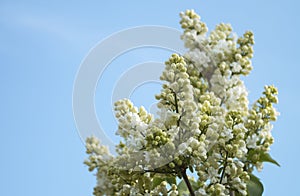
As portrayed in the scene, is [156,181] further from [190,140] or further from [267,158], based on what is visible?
[267,158]

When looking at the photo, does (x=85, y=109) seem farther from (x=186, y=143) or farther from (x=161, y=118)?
(x=186, y=143)

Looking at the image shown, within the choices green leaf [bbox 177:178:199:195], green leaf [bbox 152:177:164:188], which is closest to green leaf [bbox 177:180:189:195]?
green leaf [bbox 177:178:199:195]

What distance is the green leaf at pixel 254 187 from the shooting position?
1.98 metres

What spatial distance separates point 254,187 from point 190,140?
0.53m

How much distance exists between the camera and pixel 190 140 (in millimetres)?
1662

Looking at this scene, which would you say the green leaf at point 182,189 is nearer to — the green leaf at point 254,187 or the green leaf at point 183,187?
the green leaf at point 183,187

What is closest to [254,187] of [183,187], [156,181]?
[183,187]

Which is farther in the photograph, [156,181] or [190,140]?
[156,181]

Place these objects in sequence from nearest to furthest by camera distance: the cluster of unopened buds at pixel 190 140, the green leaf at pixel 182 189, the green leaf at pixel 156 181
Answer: the cluster of unopened buds at pixel 190 140 → the green leaf at pixel 156 181 → the green leaf at pixel 182 189

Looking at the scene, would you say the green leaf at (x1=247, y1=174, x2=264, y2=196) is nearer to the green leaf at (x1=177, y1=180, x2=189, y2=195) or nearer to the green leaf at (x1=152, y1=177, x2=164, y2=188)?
Answer: the green leaf at (x1=177, y1=180, x2=189, y2=195)

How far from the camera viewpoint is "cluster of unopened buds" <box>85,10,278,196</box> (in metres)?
1.69

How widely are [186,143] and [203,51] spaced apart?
0.67m

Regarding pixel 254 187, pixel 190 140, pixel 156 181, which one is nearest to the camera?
pixel 190 140

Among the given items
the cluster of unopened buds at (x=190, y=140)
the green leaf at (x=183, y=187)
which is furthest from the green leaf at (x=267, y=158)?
the green leaf at (x=183, y=187)
